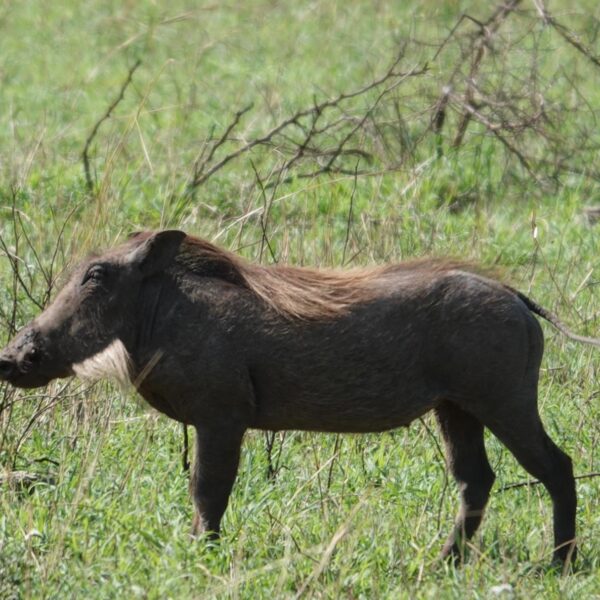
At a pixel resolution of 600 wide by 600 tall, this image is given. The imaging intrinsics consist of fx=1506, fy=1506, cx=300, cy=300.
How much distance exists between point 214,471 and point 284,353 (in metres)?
0.43

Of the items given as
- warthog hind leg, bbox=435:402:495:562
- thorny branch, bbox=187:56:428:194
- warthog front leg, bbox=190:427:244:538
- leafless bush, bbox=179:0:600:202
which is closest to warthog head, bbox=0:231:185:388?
warthog front leg, bbox=190:427:244:538

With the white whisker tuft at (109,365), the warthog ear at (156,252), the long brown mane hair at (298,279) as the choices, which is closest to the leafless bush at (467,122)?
the long brown mane hair at (298,279)

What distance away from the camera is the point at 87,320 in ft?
15.8

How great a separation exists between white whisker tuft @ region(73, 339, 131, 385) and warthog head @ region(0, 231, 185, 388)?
0.04 ft

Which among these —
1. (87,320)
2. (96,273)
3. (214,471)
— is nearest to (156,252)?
(96,273)

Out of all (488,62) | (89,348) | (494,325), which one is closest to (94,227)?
(89,348)

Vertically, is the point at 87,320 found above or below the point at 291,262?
above

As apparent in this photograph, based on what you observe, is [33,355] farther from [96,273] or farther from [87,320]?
[96,273]

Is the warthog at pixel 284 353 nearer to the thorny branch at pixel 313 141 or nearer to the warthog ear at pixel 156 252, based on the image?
the warthog ear at pixel 156 252

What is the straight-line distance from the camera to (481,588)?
442cm

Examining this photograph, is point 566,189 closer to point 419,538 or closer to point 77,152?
point 77,152

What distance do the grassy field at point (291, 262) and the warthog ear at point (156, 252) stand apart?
60cm

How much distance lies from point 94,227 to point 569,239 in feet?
11.8

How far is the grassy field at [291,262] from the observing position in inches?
176
